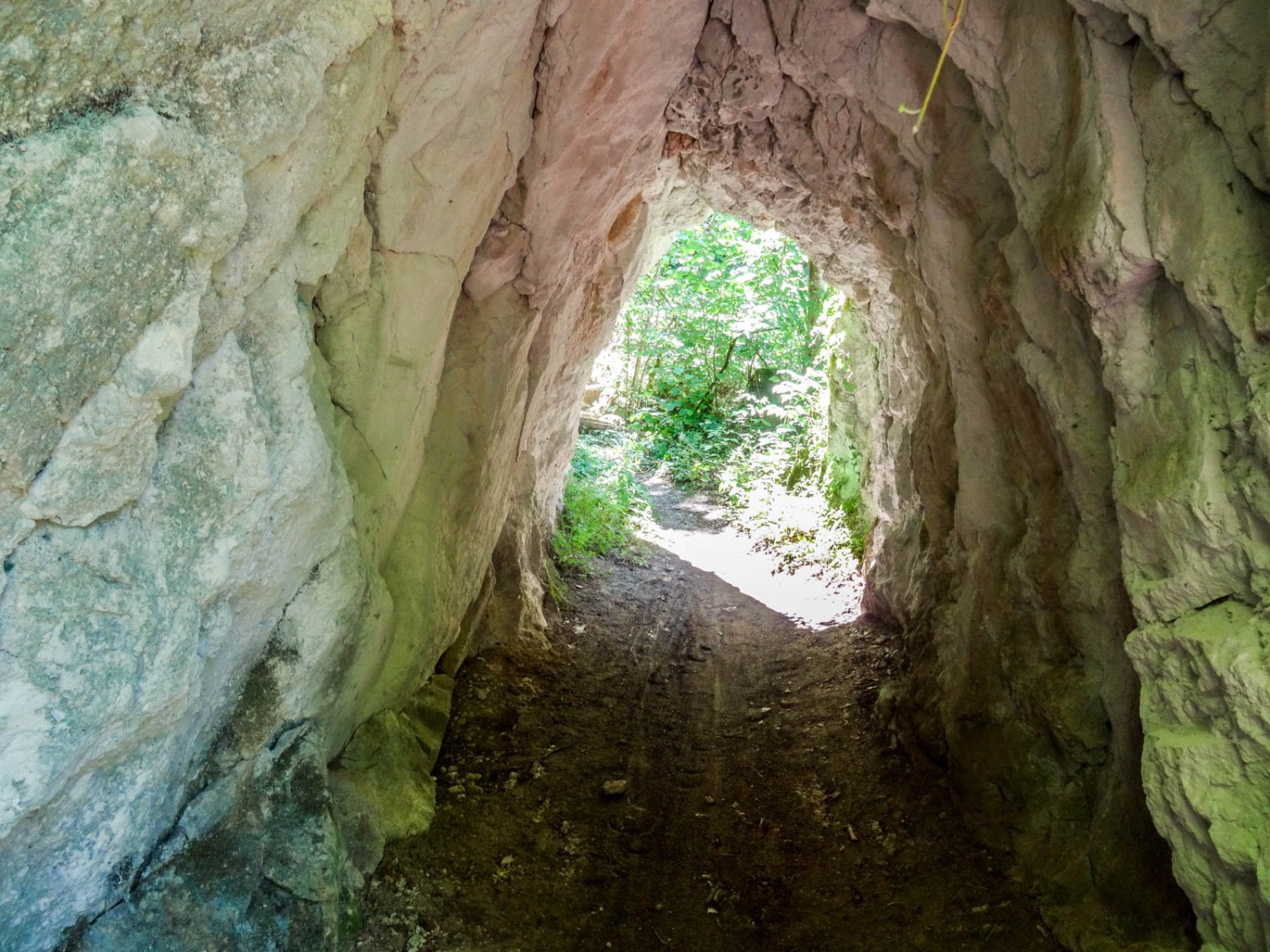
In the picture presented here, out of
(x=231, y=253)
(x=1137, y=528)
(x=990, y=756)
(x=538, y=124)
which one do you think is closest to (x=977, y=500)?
(x=990, y=756)

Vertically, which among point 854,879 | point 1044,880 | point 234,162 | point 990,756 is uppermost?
point 234,162

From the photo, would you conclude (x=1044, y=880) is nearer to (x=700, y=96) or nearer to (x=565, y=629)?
(x=565, y=629)

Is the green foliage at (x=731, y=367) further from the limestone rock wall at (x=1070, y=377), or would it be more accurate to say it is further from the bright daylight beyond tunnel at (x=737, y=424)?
the limestone rock wall at (x=1070, y=377)

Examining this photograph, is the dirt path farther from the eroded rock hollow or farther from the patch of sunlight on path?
the patch of sunlight on path

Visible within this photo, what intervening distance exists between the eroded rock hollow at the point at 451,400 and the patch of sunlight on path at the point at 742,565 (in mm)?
2580

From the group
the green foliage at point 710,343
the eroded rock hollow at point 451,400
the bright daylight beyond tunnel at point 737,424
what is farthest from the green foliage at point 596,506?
the eroded rock hollow at point 451,400

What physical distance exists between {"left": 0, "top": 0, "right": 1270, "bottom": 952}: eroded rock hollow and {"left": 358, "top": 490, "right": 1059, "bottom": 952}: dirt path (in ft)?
0.98

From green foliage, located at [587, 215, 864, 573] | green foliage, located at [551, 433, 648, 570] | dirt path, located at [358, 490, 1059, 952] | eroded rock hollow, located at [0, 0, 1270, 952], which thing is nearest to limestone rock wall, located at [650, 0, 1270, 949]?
eroded rock hollow, located at [0, 0, 1270, 952]

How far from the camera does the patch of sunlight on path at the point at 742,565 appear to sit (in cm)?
946

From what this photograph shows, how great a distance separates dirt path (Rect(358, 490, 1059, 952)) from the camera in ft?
15.2

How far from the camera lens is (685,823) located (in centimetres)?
568

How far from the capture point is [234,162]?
9.73 ft

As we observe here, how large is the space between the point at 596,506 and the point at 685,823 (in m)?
6.41

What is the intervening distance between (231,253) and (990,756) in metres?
4.94
